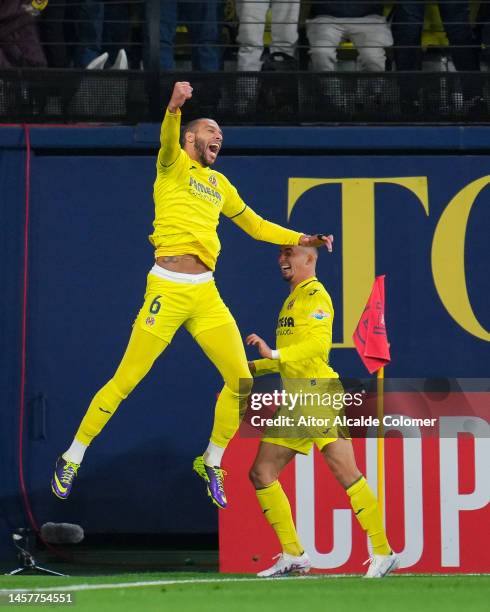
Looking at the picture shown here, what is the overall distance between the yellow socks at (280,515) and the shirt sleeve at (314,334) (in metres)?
0.89

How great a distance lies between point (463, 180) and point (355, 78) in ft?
3.80

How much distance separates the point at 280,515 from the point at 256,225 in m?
1.91

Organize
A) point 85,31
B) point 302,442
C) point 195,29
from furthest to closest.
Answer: point 85,31, point 195,29, point 302,442

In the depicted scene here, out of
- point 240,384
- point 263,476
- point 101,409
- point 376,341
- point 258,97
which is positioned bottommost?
point 263,476

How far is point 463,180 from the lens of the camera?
10055 millimetres

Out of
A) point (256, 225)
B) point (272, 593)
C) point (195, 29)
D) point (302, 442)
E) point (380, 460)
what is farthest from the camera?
point (195, 29)

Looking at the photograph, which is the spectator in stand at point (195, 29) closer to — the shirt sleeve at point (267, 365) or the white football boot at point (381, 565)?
the shirt sleeve at point (267, 365)

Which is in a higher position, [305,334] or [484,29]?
[484,29]

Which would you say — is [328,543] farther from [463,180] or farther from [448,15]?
[448,15]

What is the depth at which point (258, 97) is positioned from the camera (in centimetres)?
1008

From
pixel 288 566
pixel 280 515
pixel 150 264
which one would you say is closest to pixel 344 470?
pixel 280 515

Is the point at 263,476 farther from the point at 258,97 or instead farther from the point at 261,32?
the point at 261,32

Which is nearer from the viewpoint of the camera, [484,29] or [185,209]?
[185,209]

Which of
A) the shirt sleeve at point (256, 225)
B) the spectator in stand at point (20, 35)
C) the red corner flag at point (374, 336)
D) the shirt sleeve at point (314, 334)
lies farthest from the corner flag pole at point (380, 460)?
the spectator in stand at point (20, 35)
